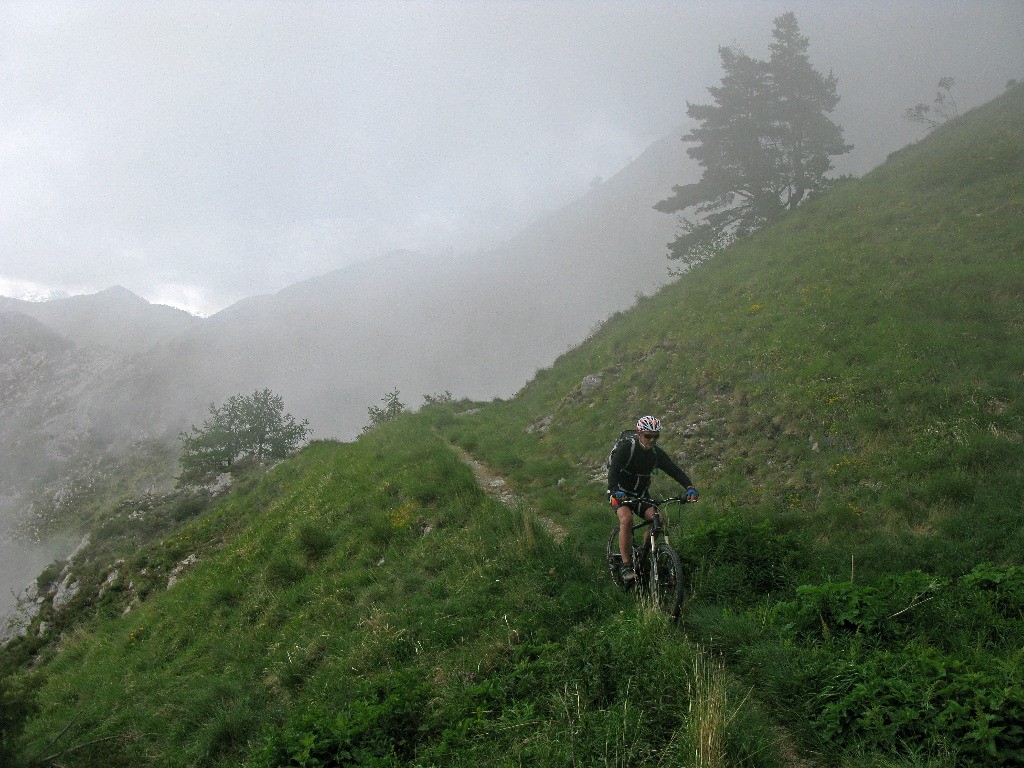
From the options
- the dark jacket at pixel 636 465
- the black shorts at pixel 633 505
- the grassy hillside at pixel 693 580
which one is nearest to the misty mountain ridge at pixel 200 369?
the grassy hillside at pixel 693 580

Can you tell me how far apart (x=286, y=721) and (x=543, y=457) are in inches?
410

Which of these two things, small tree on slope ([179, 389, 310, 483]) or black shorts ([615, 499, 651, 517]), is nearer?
black shorts ([615, 499, 651, 517])

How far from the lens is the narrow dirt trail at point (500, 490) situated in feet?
34.5

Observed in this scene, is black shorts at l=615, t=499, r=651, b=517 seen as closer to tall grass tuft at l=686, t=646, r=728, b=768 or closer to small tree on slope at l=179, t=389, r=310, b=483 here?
tall grass tuft at l=686, t=646, r=728, b=768

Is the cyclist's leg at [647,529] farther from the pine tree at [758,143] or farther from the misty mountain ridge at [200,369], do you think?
→ the misty mountain ridge at [200,369]

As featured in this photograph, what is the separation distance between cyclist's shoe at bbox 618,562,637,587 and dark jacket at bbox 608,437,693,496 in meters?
0.99

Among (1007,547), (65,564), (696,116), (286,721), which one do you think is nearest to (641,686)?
(286,721)

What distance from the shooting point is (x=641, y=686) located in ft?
14.4

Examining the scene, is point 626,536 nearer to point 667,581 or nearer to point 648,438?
point 667,581

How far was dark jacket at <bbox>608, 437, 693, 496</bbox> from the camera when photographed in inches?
298

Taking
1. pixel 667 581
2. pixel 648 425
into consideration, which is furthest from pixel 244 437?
pixel 667 581

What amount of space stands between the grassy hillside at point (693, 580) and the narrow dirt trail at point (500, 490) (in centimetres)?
33

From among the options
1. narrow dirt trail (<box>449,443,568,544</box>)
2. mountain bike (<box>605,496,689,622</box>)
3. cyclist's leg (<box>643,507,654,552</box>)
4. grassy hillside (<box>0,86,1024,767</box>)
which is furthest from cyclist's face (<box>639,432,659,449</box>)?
narrow dirt trail (<box>449,443,568,544</box>)

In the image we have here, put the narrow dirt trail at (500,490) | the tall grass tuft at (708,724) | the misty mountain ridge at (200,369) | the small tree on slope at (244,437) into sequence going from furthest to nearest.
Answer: the misty mountain ridge at (200,369)
the small tree on slope at (244,437)
the narrow dirt trail at (500,490)
the tall grass tuft at (708,724)
